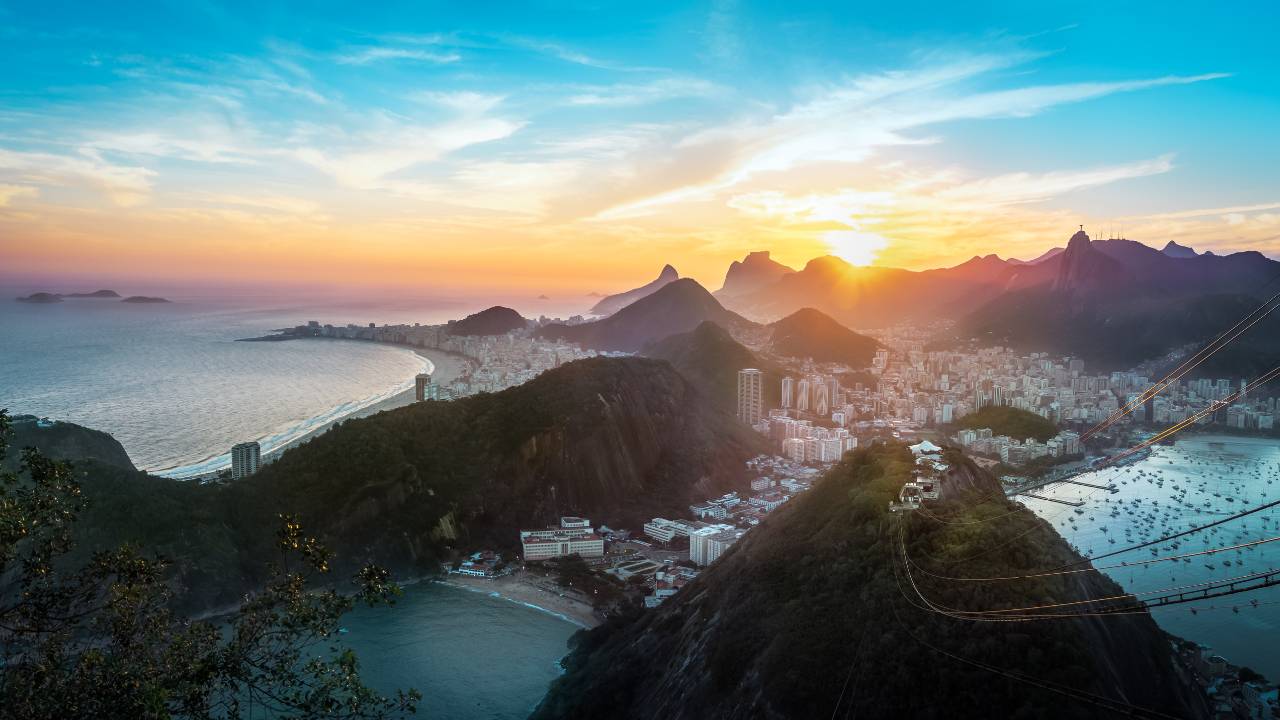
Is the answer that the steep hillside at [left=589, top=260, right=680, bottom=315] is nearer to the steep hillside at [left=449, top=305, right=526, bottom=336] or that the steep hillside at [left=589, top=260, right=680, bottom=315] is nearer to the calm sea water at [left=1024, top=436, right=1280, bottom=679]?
the steep hillside at [left=449, top=305, right=526, bottom=336]

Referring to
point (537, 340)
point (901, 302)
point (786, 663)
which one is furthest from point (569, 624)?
point (901, 302)

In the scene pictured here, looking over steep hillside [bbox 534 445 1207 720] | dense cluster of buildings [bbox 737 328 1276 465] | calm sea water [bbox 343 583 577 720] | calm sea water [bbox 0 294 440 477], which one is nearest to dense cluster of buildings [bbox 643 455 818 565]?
dense cluster of buildings [bbox 737 328 1276 465]

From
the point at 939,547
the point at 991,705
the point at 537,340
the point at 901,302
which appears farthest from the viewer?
the point at 901,302

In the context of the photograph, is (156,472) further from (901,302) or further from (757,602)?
(901,302)

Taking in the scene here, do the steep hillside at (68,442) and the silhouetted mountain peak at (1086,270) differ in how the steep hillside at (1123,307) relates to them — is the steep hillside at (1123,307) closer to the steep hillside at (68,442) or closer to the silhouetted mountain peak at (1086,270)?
the silhouetted mountain peak at (1086,270)

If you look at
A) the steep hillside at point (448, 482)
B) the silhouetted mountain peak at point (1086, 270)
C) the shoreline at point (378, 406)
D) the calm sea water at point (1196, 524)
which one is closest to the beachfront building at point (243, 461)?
the shoreline at point (378, 406)

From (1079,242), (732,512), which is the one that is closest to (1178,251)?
(1079,242)
